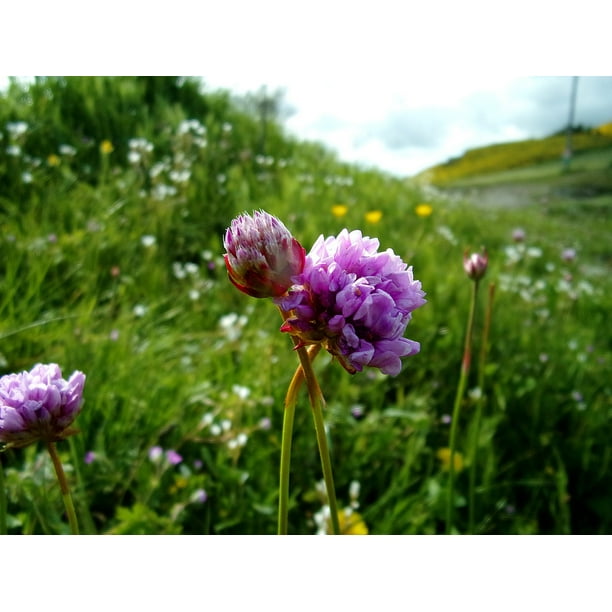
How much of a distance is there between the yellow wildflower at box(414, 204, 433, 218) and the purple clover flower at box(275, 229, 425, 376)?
41.1 inches

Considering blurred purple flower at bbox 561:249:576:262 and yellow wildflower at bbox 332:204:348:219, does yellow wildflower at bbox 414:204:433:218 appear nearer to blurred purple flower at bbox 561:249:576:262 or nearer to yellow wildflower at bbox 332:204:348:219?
yellow wildflower at bbox 332:204:348:219

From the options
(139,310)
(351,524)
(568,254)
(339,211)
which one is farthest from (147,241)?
(568,254)

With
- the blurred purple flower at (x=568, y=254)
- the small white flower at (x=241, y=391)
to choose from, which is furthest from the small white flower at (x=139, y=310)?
the blurred purple flower at (x=568, y=254)

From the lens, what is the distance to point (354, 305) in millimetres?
367

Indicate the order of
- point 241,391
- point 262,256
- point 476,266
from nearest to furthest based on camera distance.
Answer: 1. point 262,256
2. point 476,266
3. point 241,391

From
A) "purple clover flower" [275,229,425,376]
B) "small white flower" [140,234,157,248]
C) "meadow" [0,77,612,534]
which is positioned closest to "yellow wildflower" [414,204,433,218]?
"meadow" [0,77,612,534]

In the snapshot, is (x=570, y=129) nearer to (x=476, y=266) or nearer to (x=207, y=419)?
(x=476, y=266)

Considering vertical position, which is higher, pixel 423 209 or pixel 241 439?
pixel 423 209

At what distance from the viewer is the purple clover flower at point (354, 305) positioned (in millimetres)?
368

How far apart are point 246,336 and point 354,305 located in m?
0.80
